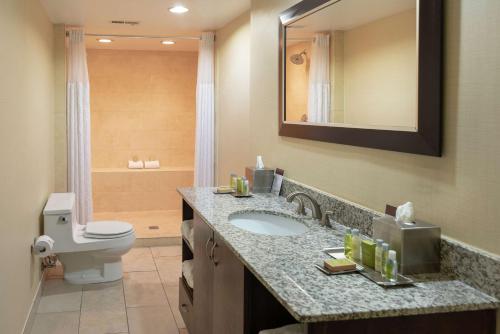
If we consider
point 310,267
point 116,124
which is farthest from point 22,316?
point 116,124

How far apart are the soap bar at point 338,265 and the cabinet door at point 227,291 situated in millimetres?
338

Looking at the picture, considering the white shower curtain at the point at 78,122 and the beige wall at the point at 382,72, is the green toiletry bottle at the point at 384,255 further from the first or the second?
the white shower curtain at the point at 78,122

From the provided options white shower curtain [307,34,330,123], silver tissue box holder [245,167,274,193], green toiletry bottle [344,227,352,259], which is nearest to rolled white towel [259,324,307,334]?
green toiletry bottle [344,227,352,259]

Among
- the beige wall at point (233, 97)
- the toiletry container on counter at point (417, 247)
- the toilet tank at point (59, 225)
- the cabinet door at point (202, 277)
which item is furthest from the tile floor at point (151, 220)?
the toiletry container on counter at point (417, 247)

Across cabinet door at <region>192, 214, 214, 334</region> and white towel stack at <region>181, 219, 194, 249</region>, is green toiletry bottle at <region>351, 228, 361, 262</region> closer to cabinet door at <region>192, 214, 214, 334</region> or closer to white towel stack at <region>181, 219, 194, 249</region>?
cabinet door at <region>192, 214, 214, 334</region>

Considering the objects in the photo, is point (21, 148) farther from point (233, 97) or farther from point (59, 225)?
point (233, 97)

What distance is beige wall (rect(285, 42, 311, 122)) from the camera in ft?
9.19

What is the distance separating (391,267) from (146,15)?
3560mm

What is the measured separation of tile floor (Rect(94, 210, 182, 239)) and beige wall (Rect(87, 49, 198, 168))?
2.52 ft

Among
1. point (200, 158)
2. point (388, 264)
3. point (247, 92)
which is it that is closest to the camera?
point (388, 264)

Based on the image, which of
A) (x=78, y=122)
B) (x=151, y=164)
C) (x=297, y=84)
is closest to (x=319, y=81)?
(x=297, y=84)

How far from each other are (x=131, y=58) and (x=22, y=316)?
15.5 ft

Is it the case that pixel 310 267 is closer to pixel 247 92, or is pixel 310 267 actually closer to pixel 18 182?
pixel 18 182

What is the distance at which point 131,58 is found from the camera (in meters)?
7.22
